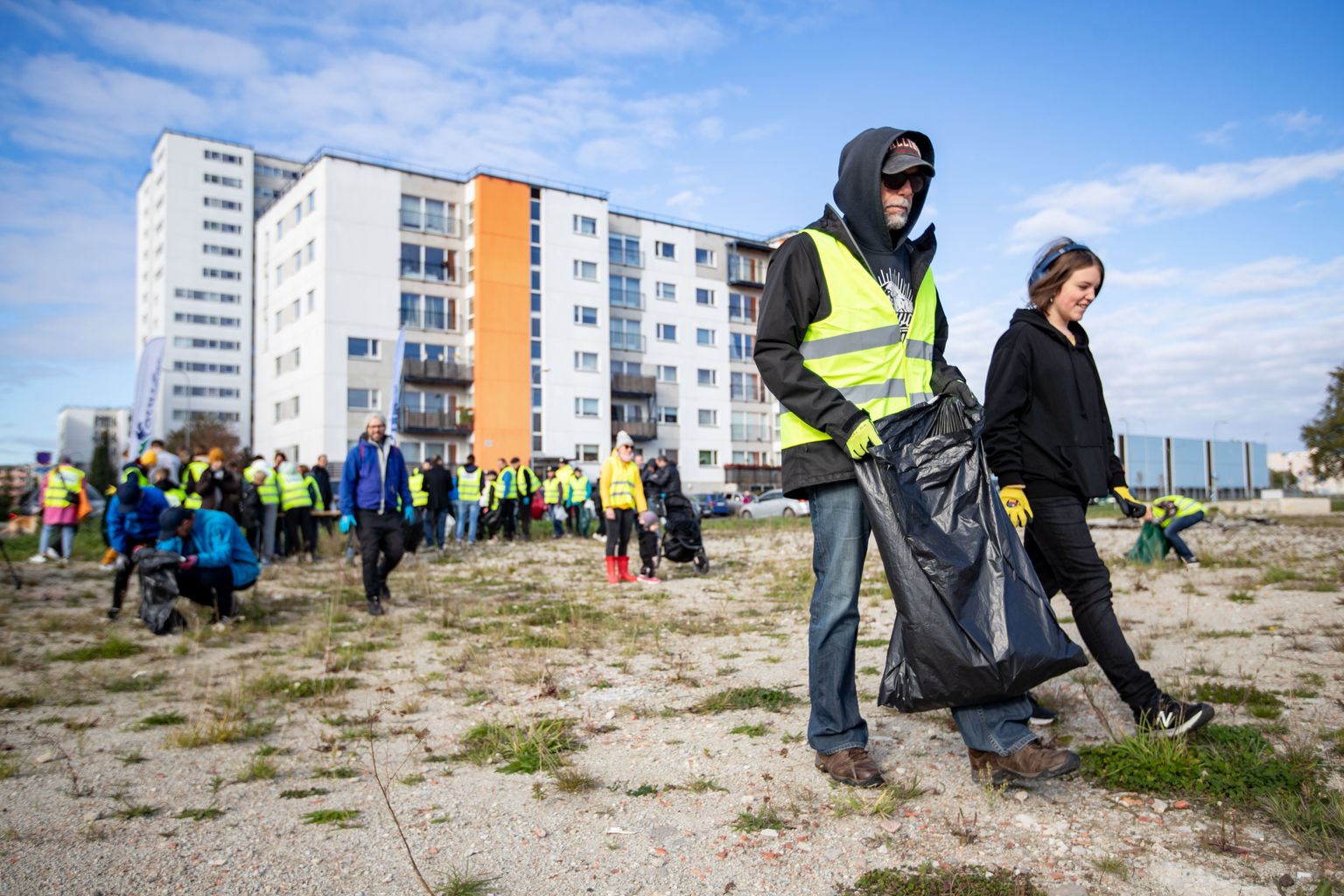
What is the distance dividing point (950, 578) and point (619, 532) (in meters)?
8.52

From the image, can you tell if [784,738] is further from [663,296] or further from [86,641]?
[663,296]

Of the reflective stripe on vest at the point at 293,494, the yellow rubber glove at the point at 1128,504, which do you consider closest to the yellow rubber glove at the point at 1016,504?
the yellow rubber glove at the point at 1128,504

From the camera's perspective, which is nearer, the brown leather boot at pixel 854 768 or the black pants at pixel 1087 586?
the brown leather boot at pixel 854 768

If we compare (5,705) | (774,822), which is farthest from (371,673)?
(774,822)

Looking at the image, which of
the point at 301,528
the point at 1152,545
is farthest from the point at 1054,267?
the point at 301,528

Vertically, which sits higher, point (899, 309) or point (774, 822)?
point (899, 309)

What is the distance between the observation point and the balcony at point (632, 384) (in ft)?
174

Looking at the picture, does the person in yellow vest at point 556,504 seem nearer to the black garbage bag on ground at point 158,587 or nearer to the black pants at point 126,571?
the black pants at point 126,571

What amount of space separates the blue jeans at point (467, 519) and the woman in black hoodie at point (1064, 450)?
15759 millimetres

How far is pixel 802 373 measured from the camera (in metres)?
3.16

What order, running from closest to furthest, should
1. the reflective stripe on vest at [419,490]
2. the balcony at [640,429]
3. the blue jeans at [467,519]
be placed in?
the reflective stripe on vest at [419,490]
the blue jeans at [467,519]
the balcony at [640,429]

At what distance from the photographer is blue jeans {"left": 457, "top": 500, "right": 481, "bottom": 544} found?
733 inches

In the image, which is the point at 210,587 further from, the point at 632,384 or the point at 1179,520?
the point at 632,384

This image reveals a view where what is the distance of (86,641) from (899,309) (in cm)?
696
